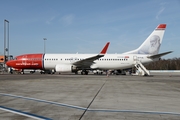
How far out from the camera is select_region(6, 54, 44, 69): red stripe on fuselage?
129ft

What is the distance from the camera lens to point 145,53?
39.6m

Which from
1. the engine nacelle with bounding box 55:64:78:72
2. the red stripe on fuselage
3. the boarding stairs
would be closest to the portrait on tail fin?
the boarding stairs

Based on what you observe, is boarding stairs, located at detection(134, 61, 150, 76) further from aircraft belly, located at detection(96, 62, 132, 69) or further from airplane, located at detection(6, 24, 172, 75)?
aircraft belly, located at detection(96, 62, 132, 69)

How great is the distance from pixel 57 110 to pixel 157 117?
3117 mm

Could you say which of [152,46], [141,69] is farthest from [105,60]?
[152,46]

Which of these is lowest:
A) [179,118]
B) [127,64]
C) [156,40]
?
[179,118]

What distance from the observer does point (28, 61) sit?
39750 mm

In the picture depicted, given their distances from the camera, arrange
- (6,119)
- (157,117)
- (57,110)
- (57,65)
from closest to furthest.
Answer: (6,119), (157,117), (57,110), (57,65)

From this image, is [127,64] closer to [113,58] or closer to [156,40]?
[113,58]

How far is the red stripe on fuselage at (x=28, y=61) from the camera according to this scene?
39.5 metres

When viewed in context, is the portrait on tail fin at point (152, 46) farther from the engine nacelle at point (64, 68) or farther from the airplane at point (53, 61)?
the engine nacelle at point (64, 68)

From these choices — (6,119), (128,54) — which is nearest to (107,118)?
(6,119)

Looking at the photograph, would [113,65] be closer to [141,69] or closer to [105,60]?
[105,60]

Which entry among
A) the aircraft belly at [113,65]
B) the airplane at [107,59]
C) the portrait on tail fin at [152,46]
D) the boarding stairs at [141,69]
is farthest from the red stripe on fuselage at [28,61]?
the portrait on tail fin at [152,46]
